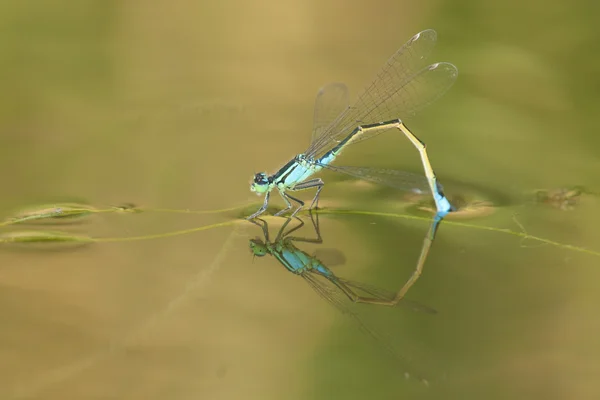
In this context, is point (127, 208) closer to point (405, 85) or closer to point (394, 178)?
point (394, 178)

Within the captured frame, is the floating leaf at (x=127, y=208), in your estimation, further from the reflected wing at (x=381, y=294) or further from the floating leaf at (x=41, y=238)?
the reflected wing at (x=381, y=294)

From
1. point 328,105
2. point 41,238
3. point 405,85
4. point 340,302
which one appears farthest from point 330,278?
point 405,85

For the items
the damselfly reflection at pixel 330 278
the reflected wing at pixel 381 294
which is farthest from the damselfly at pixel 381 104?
the reflected wing at pixel 381 294

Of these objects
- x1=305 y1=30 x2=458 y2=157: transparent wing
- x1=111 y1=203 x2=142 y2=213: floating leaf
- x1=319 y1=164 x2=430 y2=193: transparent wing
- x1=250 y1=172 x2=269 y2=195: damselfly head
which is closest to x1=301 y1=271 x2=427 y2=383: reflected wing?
x1=250 y1=172 x2=269 y2=195: damselfly head

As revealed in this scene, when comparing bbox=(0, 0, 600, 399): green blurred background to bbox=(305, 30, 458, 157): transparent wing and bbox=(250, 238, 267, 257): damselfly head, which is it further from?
bbox=(305, 30, 458, 157): transparent wing

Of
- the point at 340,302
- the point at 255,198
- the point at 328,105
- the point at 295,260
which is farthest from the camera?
the point at 328,105
